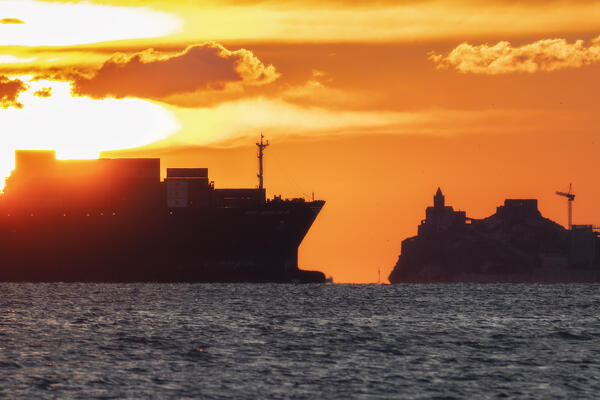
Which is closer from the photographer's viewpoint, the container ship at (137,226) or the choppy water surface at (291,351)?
the choppy water surface at (291,351)

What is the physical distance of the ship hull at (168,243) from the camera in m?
130

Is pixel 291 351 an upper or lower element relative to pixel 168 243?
lower

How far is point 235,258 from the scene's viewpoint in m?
131

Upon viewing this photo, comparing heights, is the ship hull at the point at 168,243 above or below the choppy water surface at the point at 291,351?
above

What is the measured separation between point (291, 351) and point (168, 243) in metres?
81.8

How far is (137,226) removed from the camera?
13062 cm

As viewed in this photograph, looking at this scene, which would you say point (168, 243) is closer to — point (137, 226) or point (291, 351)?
point (137, 226)

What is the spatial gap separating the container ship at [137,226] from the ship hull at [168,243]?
0.12m

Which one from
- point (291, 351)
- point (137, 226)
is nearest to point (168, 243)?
point (137, 226)

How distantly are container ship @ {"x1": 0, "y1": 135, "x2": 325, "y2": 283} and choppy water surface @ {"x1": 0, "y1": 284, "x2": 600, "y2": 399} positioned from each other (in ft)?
137

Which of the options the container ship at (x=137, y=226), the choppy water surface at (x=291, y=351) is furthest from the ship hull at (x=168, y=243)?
the choppy water surface at (x=291, y=351)

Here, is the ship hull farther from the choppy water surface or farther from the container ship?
the choppy water surface

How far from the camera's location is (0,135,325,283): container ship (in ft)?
427

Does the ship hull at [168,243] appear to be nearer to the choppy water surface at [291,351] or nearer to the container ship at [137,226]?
the container ship at [137,226]
